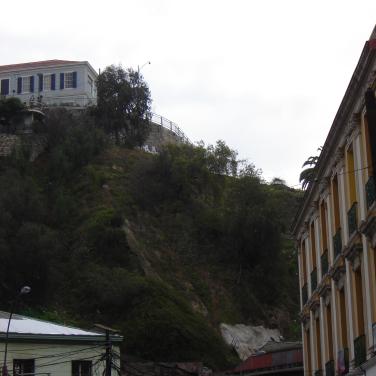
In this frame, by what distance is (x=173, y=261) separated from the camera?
5984cm

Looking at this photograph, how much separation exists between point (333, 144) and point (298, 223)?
8.26 meters

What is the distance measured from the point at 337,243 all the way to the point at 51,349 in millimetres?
18284

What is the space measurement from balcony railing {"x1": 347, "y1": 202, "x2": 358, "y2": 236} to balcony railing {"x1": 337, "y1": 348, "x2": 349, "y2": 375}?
352 cm

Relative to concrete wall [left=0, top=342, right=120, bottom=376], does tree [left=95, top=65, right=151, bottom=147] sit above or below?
above

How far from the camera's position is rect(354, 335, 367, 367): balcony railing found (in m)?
19.9

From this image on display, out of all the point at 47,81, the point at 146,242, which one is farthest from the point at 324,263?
the point at 47,81

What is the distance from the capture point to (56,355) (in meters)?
37.1

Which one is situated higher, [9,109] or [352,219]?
[9,109]

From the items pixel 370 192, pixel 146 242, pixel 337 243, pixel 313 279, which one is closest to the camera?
pixel 370 192

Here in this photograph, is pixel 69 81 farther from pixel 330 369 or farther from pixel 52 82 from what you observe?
pixel 330 369

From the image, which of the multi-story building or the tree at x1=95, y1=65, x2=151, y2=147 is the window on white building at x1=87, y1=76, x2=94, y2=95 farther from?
the multi-story building

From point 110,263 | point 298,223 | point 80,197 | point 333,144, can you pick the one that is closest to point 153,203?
point 80,197

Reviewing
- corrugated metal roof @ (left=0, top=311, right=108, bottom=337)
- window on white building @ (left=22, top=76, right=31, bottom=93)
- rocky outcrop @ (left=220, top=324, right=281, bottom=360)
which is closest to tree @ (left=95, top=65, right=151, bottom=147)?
window on white building @ (left=22, top=76, right=31, bottom=93)

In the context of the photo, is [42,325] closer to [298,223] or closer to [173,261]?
[298,223]
